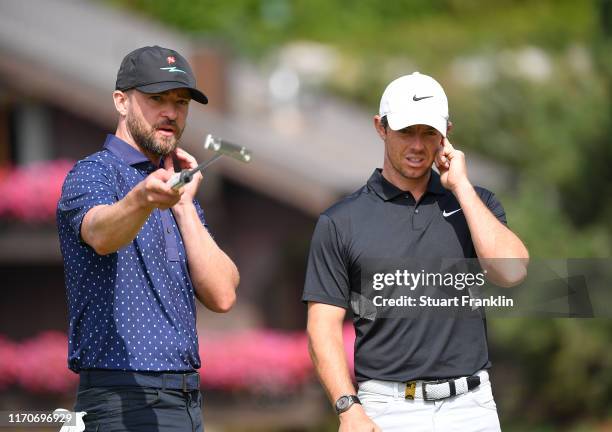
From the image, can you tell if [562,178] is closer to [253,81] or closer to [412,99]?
[253,81]

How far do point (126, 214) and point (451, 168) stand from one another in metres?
1.53

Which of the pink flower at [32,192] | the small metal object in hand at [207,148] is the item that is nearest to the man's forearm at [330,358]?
the small metal object in hand at [207,148]

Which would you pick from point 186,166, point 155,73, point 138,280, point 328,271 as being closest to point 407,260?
point 328,271

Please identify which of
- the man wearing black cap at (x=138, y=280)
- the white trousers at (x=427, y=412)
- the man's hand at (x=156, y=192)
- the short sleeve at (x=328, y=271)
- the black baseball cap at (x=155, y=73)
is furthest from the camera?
the short sleeve at (x=328, y=271)

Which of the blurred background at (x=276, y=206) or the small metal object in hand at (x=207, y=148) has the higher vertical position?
the blurred background at (x=276, y=206)

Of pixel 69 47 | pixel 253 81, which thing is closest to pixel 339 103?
pixel 253 81

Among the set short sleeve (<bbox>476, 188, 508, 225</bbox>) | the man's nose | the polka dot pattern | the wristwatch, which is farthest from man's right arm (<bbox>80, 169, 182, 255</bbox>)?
short sleeve (<bbox>476, 188, 508, 225</bbox>)

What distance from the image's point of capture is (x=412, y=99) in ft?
17.2

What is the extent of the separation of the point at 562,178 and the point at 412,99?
12.4 m

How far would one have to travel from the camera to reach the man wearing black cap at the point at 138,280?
4.72 meters

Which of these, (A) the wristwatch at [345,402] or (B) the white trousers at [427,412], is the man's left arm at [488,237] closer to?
(B) the white trousers at [427,412]

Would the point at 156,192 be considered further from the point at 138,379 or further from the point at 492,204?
the point at 492,204

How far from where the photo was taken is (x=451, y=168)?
524 cm

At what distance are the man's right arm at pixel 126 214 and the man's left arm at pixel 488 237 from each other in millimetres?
1376
